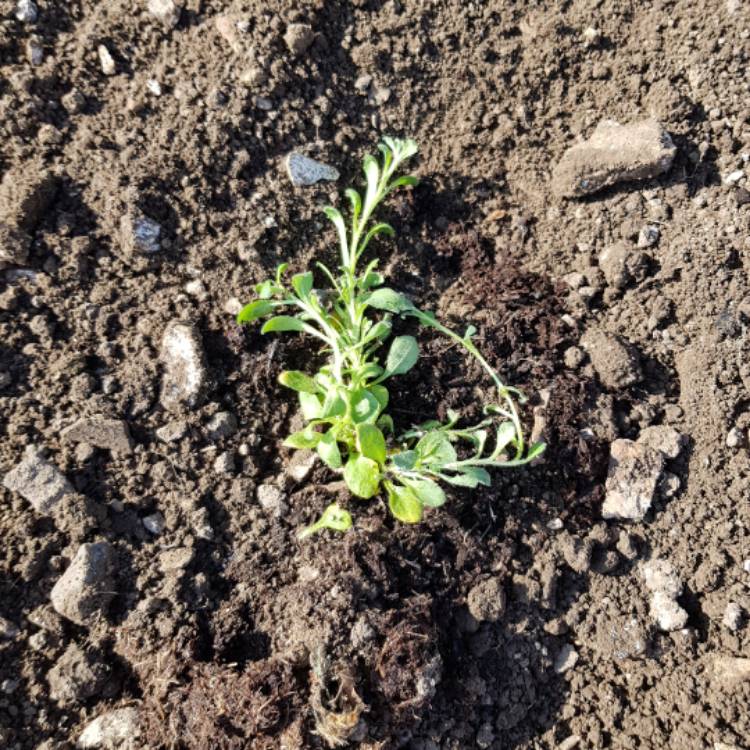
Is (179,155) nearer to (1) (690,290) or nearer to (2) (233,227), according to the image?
(2) (233,227)

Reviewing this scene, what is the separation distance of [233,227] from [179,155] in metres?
0.27

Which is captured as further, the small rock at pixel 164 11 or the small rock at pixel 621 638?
the small rock at pixel 164 11

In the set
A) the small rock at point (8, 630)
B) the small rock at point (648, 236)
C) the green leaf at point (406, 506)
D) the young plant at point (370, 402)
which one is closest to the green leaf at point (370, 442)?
the young plant at point (370, 402)

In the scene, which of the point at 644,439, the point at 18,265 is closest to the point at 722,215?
the point at 644,439

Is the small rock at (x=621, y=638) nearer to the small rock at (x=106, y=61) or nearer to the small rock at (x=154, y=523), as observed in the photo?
the small rock at (x=154, y=523)

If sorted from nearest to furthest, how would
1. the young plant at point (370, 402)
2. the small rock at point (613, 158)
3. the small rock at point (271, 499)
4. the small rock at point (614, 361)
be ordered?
the young plant at point (370, 402), the small rock at point (271, 499), the small rock at point (614, 361), the small rock at point (613, 158)

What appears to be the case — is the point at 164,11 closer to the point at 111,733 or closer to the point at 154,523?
the point at 154,523

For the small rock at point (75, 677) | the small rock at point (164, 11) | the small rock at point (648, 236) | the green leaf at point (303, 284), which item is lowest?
the small rock at point (75, 677)

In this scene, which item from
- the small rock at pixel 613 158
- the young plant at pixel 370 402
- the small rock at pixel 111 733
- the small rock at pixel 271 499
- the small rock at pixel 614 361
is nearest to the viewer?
the small rock at pixel 111 733

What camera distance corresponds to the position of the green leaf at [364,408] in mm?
1514

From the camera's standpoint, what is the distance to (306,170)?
6.27 feet

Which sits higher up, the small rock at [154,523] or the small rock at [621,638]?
the small rock at [154,523]

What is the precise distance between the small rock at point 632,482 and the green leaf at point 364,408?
71 centimetres

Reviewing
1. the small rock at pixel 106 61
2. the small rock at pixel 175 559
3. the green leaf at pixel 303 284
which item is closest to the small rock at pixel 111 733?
the small rock at pixel 175 559
